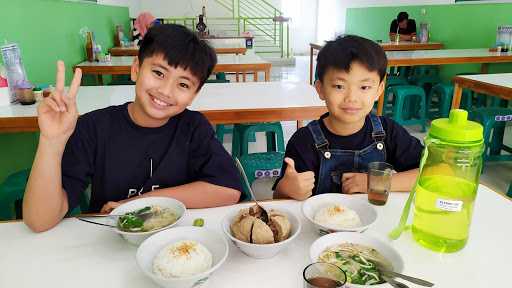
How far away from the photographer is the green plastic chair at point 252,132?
2.58m

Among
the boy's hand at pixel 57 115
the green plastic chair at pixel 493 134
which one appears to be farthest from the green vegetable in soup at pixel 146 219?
the green plastic chair at pixel 493 134

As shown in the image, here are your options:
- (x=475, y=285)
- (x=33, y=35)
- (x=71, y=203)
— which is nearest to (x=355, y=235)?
(x=475, y=285)

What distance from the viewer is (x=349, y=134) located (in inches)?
53.5

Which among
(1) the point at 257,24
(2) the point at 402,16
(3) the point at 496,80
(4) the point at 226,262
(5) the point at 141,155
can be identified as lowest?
(4) the point at 226,262

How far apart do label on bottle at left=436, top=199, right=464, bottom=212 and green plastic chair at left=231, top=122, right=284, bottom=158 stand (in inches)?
70.2

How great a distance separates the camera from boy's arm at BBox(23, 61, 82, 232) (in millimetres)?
915

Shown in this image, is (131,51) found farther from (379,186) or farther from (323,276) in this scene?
(323,276)

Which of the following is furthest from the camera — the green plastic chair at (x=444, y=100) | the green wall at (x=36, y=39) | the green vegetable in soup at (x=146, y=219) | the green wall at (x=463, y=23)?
the green wall at (x=463, y=23)

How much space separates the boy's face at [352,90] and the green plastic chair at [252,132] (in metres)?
1.31

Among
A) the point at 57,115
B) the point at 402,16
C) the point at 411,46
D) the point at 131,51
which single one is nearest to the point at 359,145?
the point at 57,115

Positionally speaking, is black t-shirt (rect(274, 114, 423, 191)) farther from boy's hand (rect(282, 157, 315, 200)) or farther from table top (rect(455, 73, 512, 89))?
table top (rect(455, 73, 512, 89))

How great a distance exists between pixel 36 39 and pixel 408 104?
373 cm

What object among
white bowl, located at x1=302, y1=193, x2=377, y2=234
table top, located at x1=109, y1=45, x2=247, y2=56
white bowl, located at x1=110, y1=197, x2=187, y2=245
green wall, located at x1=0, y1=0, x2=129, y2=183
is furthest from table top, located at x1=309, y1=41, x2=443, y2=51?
white bowl, located at x1=110, y1=197, x2=187, y2=245

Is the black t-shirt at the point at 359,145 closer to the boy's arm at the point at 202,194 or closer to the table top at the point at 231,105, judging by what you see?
the boy's arm at the point at 202,194
